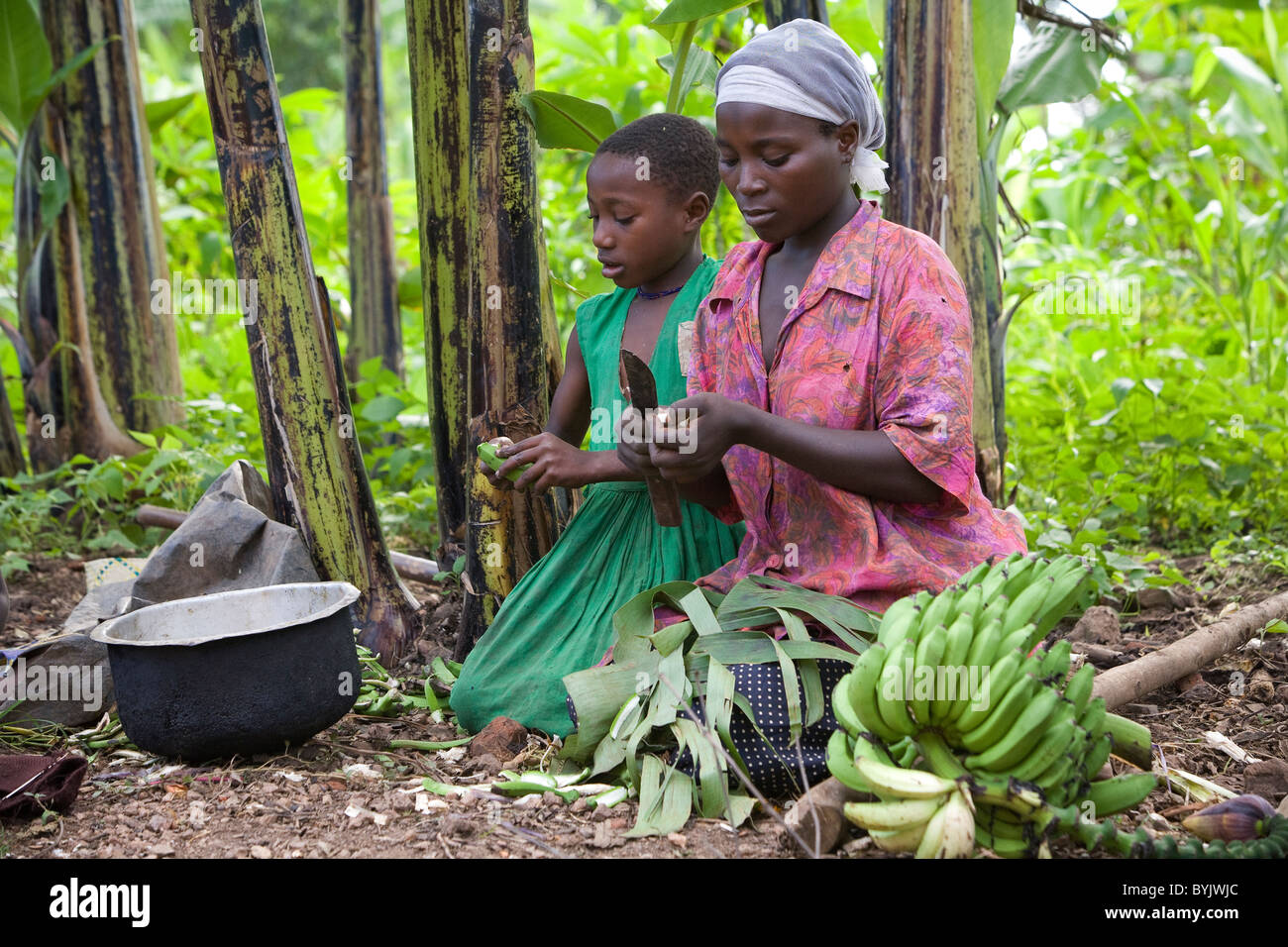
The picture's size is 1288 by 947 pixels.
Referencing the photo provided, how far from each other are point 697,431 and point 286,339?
1.46m

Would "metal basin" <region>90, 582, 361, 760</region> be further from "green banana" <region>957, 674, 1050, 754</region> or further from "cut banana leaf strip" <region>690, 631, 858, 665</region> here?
"green banana" <region>957, 674, 1050, 754</region>

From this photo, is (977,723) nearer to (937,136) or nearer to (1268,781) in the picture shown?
(1268,781)

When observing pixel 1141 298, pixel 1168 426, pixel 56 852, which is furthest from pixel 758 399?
pixel 1141 298

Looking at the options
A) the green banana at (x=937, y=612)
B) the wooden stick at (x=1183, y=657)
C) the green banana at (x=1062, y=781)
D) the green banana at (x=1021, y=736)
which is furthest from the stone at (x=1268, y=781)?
the green banana at (x=937, y=612)

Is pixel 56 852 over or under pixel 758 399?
under

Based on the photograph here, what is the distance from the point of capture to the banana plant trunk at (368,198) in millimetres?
5504

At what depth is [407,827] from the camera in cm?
217

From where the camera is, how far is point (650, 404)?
7.26 ft

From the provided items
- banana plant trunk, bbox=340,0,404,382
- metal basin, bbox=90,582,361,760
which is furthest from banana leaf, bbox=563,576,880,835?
banana plant trunk, bbox=340,0,404,382

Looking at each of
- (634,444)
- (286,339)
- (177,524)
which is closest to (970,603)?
(634,444)

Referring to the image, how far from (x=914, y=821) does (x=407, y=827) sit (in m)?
0.98

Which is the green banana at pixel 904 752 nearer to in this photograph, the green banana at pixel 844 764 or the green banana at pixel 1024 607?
the green banana at pixel 844 764

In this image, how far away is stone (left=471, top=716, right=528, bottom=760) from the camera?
8.34ft
